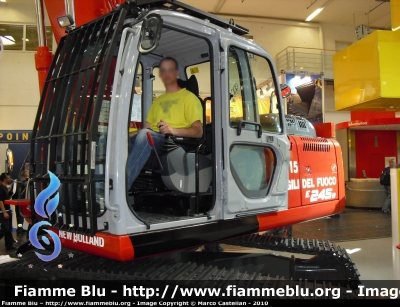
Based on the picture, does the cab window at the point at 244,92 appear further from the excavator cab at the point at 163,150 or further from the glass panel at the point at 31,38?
the glass panel at the point at 31,38

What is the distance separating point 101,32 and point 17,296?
75.2 inches

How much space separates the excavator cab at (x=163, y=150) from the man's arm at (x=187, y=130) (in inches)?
4.0

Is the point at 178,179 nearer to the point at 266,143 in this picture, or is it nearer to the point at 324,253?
the point at 266,143

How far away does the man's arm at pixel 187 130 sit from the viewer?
2867mm

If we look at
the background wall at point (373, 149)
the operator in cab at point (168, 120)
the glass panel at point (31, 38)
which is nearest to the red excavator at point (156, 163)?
the operator in cab at point (168, 120)

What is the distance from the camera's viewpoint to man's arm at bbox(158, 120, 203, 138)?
2867mm

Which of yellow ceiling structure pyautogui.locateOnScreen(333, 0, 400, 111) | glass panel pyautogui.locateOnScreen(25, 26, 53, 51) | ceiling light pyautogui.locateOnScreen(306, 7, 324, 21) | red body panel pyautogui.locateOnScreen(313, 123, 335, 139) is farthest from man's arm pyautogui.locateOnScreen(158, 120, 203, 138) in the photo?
ceiling light pyautogui.locateOnScreen(306, 7, 324, 21)

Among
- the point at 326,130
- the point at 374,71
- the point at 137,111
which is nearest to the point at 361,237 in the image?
the point at 326,130

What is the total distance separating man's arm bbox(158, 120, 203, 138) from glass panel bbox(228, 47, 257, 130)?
1.00 feet

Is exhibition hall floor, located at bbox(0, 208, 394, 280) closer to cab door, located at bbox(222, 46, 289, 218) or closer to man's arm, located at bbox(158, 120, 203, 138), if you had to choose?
cab door, located at bbox(222, 46, 289, 218)

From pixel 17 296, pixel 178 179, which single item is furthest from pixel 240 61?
pixel 17 296

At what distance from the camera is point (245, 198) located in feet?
10.1

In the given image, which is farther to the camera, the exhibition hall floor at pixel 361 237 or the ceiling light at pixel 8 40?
the ceiling light at pixel 8 40

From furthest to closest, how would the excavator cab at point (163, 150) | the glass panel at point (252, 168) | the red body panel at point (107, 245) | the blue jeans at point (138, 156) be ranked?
the glass panel at point (252, 168) < the blue jeans at point (138, 156) < the excavator cab at point (163, 150) < the red body panel at point (107, 245)
